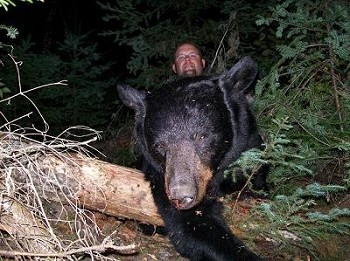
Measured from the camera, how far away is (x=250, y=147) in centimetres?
406

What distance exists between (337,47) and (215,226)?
8.52 ft

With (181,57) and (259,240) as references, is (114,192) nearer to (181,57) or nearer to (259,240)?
(259,240)

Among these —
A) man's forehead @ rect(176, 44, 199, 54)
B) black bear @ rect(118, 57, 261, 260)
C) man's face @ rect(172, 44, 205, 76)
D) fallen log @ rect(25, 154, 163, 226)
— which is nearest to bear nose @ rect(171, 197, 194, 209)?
black bear @ rect(118, 57, 261, 260)

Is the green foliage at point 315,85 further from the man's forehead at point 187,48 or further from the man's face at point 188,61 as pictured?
the man's forehead at point 187,48

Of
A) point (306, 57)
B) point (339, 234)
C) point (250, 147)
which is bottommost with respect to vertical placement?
point (339, 234)

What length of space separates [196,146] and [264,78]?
2.36 meters

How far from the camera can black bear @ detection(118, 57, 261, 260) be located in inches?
132

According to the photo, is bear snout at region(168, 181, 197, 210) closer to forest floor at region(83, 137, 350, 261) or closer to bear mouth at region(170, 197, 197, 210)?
bear mouth at region(170, 197, 197, 210)

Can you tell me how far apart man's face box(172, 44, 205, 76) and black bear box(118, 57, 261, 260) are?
6.68 ft

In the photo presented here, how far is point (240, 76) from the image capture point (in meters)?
4.03

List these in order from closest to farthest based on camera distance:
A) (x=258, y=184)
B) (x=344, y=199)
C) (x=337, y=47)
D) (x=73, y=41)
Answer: (x=344, y=199) → (x=258, y=184) → (x=337, y=47) → (x=73, y=41)

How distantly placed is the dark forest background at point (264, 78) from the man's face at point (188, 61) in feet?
1.15

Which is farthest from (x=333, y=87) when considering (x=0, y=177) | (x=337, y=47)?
(x=0, y=177)

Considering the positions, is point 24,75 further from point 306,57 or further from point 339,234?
point 339,234
